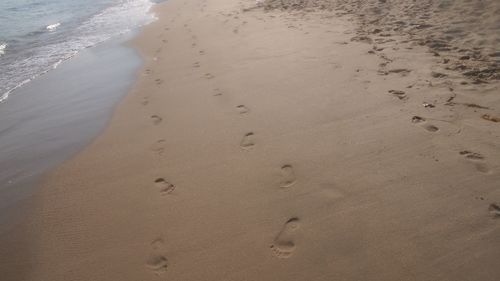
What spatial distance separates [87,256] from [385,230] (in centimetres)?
222

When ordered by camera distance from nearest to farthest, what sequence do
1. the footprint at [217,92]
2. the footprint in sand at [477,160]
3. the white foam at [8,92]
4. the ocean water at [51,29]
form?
the footprint in sand at [477,160]
the footprint at [217,92]
the white foam at [8,92]
the ocean water at [51,29]

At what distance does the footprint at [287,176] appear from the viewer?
2.96 metres

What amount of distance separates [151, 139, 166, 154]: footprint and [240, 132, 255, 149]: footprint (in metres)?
0.89

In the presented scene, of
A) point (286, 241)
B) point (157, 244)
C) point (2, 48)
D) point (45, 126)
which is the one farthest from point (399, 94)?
point (2, 48)

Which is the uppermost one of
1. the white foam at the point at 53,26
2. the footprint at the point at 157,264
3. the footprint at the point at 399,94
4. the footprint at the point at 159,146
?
the white foam at the point at 53,26

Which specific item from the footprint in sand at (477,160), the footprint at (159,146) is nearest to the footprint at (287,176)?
the footprint at (159,146)

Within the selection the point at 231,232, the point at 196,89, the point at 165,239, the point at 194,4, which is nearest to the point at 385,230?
the point at 231,232

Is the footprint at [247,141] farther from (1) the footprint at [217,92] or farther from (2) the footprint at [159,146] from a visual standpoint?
(1) the footprint at [217,92]

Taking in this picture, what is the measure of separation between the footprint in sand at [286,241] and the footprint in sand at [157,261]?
0.78m

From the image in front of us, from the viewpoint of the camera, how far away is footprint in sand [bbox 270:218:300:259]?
237cm

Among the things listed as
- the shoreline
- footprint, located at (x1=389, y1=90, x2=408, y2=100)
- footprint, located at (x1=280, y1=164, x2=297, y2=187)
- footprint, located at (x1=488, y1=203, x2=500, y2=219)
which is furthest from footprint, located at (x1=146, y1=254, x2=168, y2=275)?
footprint, located at (x1=389, y1=90, x2=408, y2=100)

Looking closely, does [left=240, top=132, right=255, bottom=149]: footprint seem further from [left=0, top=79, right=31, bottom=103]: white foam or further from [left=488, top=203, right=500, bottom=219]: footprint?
[left=0, top=79, right=31, bottom=103]: white foam

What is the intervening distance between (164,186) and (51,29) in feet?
33.6

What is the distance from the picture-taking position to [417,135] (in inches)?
131
